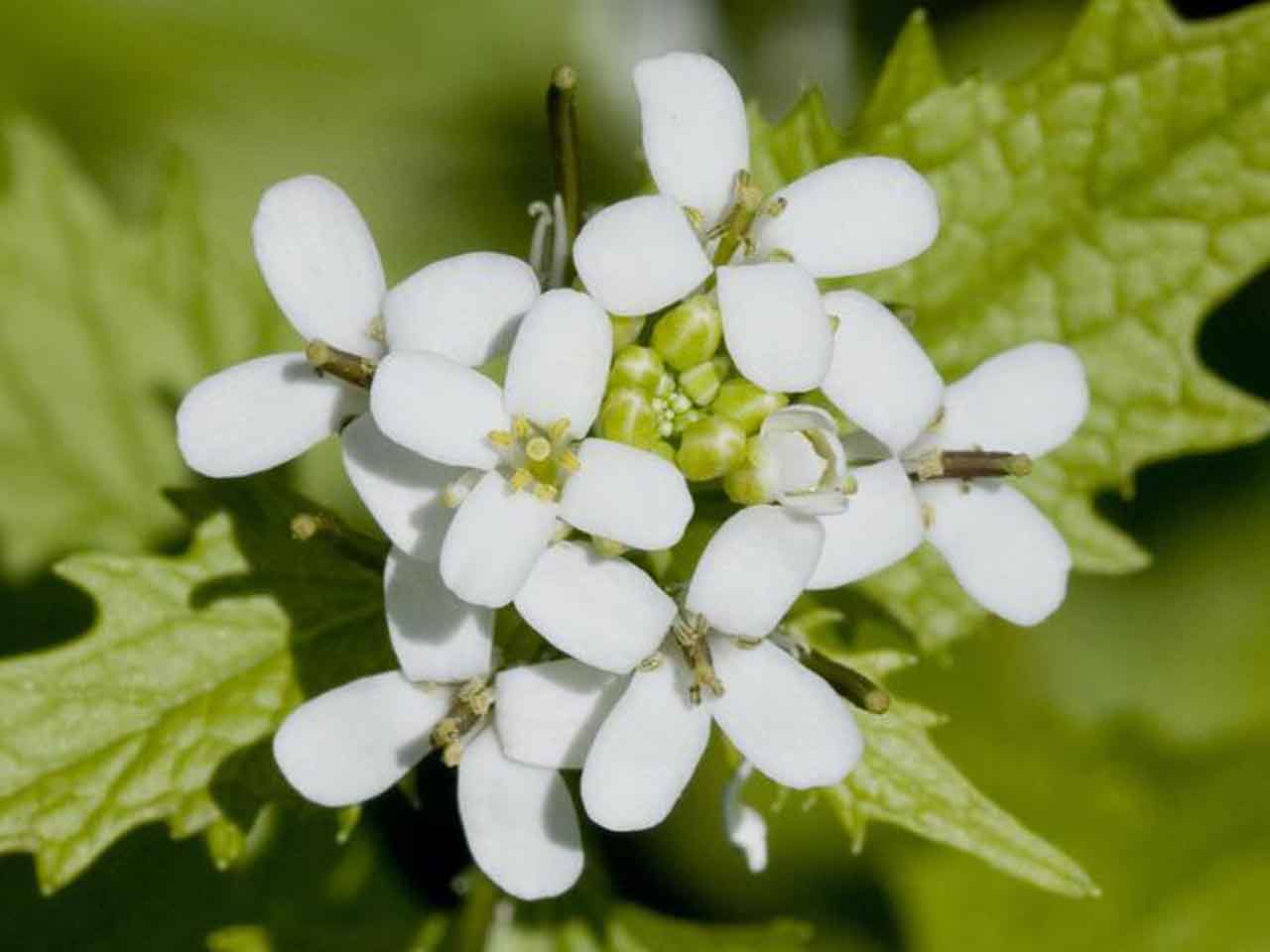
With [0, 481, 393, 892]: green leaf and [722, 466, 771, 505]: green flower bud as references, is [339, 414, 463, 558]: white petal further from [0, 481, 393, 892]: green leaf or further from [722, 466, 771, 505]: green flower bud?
[722, 466, 771, 505]: green flower bud

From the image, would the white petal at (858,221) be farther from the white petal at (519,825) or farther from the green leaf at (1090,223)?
the white petal at (519,825)

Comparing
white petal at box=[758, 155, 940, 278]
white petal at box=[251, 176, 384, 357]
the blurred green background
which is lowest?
the blurred green background

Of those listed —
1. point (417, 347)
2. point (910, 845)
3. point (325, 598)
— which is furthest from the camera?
point (910, 845)

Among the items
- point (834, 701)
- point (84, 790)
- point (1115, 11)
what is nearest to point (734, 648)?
point (834, 701)

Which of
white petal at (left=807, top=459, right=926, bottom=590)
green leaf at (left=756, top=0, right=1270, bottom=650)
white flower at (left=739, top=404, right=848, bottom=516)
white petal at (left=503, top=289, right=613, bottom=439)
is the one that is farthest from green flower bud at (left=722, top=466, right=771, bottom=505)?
green leaf at (left=756, top=0, right=1270, bottom=650)

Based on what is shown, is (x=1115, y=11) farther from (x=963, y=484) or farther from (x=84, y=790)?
(x=84, y=790)
